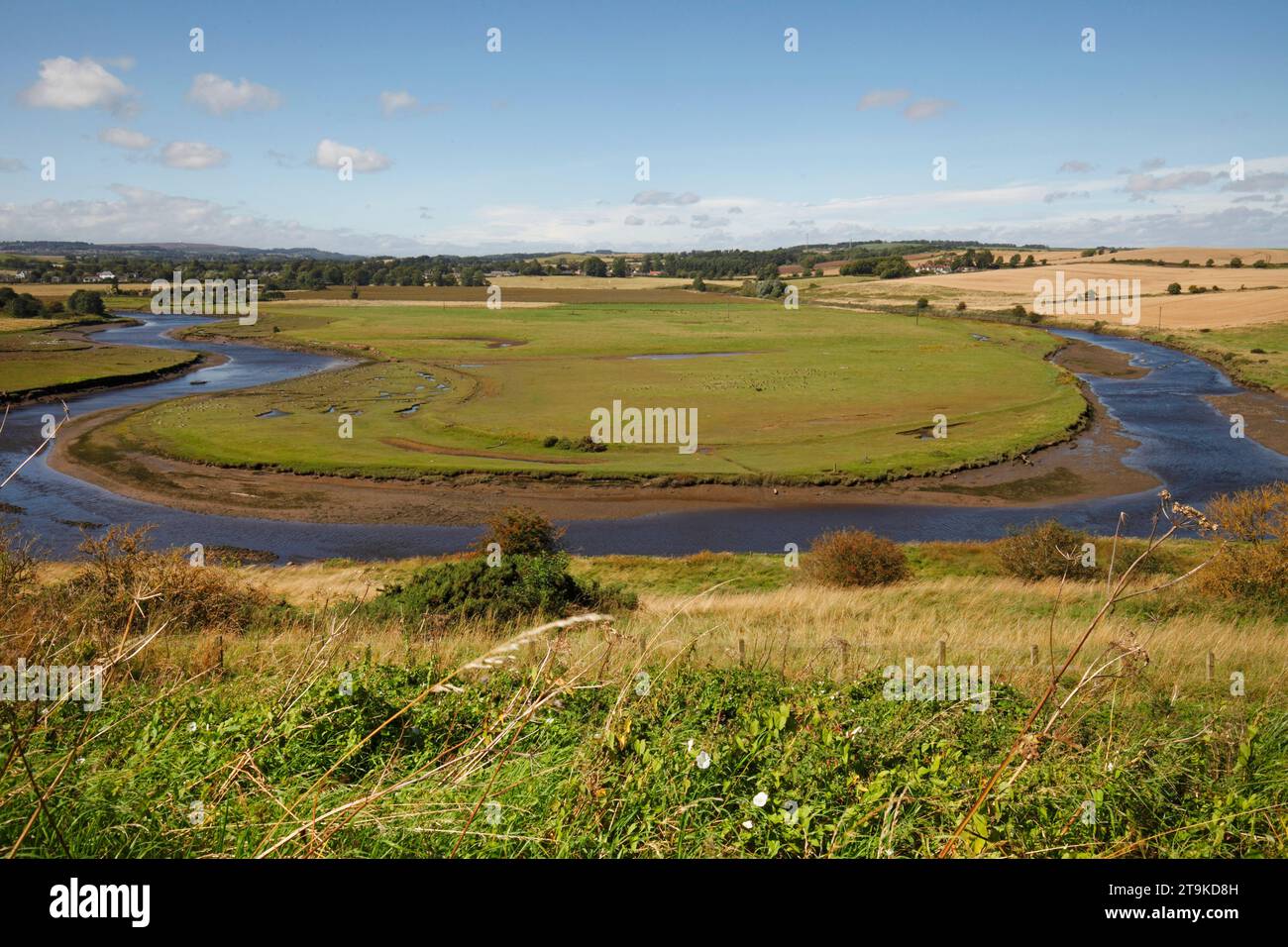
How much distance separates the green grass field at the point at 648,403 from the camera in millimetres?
45719

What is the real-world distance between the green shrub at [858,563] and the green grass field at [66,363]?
193 ft

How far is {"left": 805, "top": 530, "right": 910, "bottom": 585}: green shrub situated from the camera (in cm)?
2452

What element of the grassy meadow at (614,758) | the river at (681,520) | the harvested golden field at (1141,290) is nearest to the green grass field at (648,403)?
the river at (681,520)

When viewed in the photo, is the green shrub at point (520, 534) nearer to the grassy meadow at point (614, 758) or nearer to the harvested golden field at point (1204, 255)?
the grassy meadow at point (614, 758)

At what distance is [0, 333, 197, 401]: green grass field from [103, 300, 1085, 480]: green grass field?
43.5ft

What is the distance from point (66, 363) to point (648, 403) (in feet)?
188

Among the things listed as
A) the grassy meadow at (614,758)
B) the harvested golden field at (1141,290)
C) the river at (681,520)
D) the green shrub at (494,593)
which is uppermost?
the harvested golden field at (1141,290)

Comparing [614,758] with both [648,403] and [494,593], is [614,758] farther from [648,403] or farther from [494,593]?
[648,403]

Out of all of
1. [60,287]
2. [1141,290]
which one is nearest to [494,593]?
[1141,290]

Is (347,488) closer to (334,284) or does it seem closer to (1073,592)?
(1073,592)

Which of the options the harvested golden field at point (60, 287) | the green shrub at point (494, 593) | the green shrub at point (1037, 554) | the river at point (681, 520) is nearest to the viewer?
the green shrub at point (494, 593)

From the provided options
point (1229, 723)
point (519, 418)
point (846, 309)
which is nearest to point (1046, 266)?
point (846, 309)

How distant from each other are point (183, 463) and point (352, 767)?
47989 millimetres

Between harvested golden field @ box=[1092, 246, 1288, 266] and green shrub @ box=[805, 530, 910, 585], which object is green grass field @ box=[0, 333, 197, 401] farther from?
harvested golden field @ box=[1092, 246, 1288, 266]
